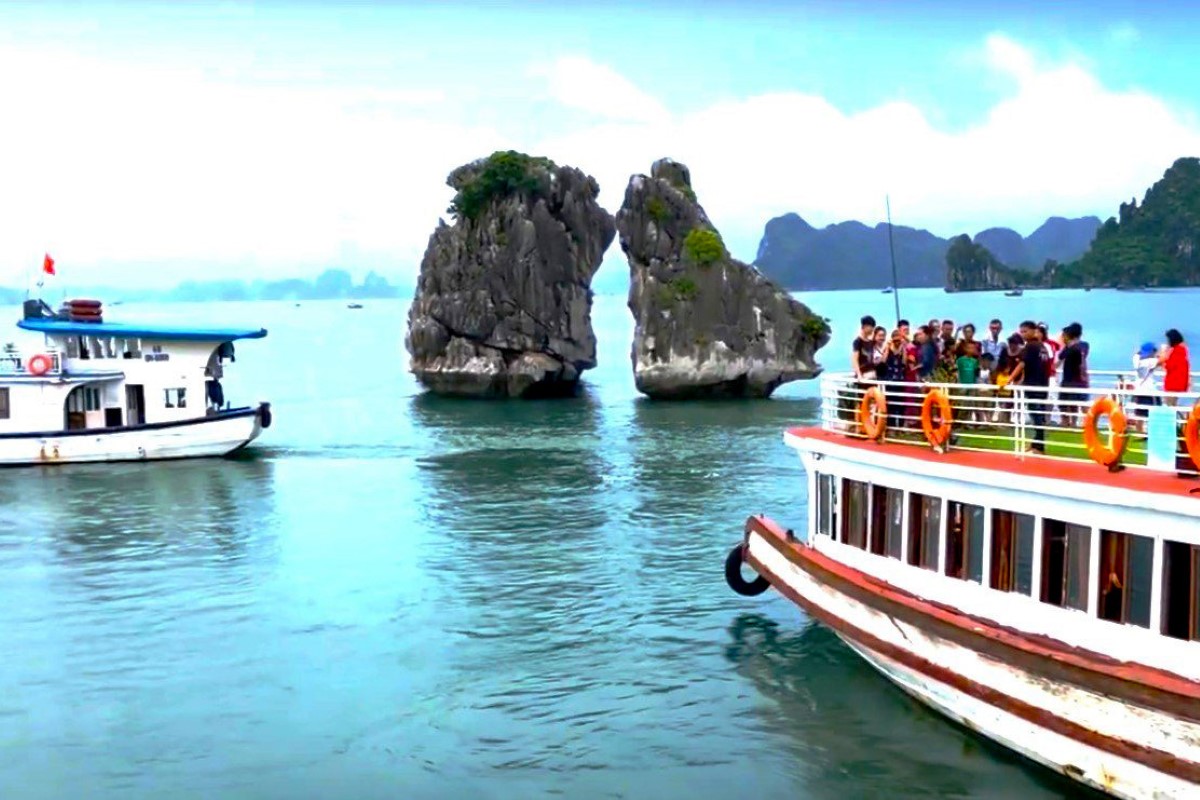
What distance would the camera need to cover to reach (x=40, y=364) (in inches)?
1528

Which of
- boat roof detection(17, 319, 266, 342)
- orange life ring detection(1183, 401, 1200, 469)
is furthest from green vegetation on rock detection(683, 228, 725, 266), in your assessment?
orange life ring detection(1183, 401, 1200, 469)

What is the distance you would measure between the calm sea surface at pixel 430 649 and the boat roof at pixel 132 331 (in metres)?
4.31

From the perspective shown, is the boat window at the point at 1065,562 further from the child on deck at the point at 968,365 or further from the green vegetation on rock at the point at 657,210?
the green vegetation on rock at the point at 657,210

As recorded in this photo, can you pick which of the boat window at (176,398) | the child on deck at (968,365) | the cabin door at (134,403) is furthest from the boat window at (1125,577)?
the cabin door at (134,403)

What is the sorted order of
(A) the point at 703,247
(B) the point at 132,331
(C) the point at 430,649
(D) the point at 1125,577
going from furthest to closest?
(A) the point at 703,247 < (B) the point at 132,331 < (C) the point at 430,649 < (D) the point at 1125,577

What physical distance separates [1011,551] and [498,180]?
58.2m

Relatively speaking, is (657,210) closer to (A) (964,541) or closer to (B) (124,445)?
(B) (124,445)

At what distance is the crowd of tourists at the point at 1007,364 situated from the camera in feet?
48.4

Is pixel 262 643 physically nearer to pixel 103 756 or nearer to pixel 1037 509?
pixel 103 756

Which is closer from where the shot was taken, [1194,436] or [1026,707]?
[1194,436]

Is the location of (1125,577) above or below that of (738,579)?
above

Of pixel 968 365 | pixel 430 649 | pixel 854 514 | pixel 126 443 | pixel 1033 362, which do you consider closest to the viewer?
pixel 1033 362

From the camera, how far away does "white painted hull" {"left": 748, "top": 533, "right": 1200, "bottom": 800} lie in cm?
1100

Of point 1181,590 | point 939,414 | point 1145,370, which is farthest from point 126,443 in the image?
point 1181,590
